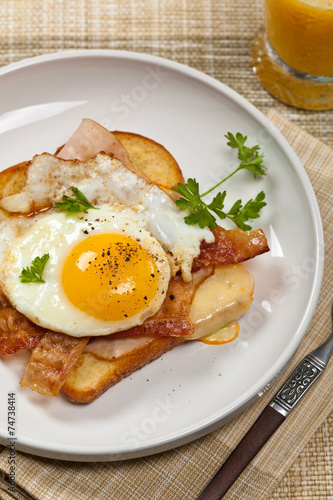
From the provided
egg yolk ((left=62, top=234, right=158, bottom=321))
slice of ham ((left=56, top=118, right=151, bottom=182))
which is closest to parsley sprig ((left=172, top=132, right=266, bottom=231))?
slice of ham ((left=56, top=118, right=151, bottom=182))

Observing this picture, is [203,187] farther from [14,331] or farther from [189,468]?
[189,468]

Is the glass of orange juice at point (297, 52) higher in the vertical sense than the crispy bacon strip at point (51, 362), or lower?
higher

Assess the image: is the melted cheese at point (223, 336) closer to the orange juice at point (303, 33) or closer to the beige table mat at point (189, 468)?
the beige table mat at point (189, 468)

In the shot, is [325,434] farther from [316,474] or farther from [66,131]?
[66,131]

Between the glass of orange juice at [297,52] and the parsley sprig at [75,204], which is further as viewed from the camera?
the glass of orange juice at [297,52]

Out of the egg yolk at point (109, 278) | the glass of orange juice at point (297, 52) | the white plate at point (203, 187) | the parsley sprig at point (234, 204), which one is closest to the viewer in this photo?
the egg yolk at point (109, 278)

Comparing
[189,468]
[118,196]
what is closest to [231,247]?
[118,196]

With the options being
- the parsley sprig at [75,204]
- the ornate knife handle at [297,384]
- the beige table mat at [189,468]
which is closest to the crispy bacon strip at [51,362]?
the beige table mat at [189,468]
